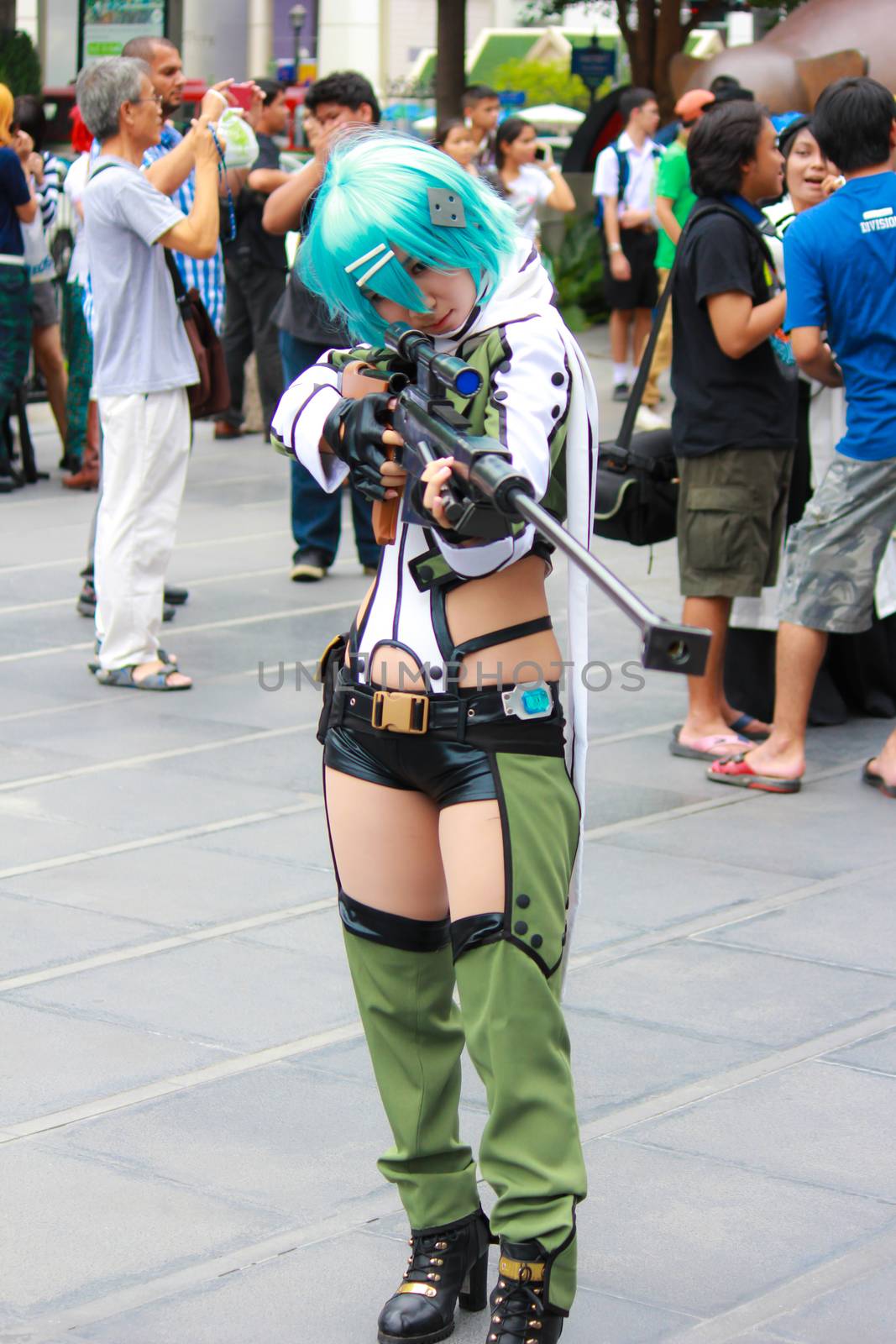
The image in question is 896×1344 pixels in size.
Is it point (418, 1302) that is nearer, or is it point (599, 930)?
point (418, 1302)

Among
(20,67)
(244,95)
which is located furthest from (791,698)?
(20,67)

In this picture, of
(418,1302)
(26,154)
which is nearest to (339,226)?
(418,1302)

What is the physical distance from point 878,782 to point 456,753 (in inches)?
142

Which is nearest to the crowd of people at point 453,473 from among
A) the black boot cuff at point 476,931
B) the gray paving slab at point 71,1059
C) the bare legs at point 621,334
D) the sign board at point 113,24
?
the black boot cuff at point 476,931

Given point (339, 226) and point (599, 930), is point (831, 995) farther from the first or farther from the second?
point (339, 226)

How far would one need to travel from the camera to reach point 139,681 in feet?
24.2

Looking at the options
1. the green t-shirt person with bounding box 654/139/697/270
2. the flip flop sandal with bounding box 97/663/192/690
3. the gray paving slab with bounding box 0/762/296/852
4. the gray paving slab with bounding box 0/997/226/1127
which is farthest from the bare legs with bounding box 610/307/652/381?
the gray paving slab with bounding box 0/997/226/1127

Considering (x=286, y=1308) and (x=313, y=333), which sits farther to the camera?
(x=313, y=333)

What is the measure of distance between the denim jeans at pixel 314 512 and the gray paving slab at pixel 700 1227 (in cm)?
548

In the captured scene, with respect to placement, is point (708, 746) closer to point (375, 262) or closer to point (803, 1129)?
point (803, 1129)

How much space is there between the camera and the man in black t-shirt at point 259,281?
12.0m

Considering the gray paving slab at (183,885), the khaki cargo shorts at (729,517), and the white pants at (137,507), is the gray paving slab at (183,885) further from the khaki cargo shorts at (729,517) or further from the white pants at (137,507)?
the white pants at (137,507)

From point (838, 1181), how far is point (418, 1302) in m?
0.94

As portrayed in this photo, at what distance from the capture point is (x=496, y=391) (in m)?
2.86
